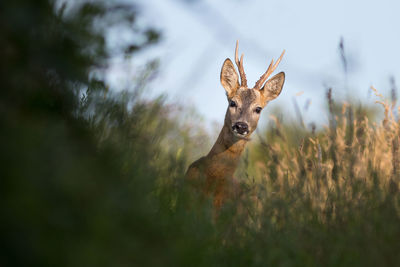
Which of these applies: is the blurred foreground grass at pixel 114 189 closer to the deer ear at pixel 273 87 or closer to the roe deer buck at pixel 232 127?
the roe deer buck at pixel 232 127

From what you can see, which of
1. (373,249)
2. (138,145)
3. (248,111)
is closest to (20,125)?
(138,145)

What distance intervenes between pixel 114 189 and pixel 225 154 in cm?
436

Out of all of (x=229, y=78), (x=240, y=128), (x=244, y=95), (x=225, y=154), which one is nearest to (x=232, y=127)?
(x=240, y=128)

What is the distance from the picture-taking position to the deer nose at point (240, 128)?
6.31m

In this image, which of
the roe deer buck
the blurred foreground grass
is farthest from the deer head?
the blurred foreground grass

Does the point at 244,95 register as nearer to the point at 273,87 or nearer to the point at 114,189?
the point at 273,87

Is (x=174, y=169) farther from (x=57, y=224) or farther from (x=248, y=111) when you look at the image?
(x=248, y=111)

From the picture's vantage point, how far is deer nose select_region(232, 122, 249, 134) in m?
6.31

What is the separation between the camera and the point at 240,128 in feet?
20.7

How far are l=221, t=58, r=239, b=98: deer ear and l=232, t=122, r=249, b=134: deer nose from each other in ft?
3.72

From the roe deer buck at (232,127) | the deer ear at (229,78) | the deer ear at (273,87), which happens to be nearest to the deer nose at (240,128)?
the roe deer buck at (232,127)

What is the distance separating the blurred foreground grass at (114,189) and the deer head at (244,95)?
160cm

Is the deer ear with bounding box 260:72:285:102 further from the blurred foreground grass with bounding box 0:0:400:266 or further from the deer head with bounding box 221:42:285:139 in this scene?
the blurred foreground grass with bounding box 0:0:400:266

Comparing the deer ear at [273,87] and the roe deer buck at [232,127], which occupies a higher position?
the deer ear at [273,87]
